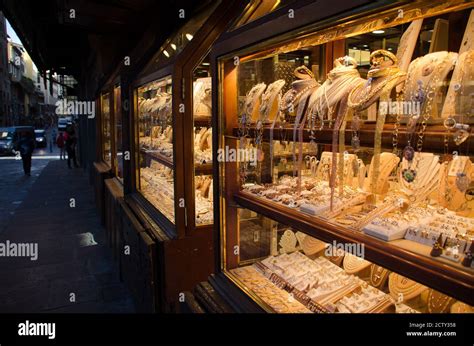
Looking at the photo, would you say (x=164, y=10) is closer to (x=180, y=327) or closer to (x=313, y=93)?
(x=313, y=93)

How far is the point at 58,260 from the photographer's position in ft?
15.8

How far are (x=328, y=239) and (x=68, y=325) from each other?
92 centimetres

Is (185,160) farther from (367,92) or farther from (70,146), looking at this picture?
(70,146)

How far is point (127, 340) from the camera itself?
130cm

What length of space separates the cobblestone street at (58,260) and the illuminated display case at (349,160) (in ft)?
6.62

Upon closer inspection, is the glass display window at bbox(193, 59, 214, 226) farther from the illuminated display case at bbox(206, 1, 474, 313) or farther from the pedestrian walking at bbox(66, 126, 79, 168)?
the pedestrian walking at bbox(66, 126, 79, 168)

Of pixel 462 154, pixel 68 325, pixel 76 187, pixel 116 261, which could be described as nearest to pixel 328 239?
pixel 462 154

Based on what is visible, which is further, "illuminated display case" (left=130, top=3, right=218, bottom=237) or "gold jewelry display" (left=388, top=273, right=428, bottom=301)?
"illuminated display case" (left=130, top=3, right=218, bottom=237)

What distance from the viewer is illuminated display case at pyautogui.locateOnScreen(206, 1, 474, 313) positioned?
4.17 ft

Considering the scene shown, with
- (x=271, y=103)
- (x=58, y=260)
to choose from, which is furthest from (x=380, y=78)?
(x=58, y=260)

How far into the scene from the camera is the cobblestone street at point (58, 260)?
375cm

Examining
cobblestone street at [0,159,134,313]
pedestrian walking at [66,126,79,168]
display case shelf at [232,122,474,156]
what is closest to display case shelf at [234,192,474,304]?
display case shelf at [232,122,474,156]

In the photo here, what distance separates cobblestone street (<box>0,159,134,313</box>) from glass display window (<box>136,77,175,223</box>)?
103cm

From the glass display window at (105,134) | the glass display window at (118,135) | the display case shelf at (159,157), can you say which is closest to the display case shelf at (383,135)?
the display case shelf at (159,157)
